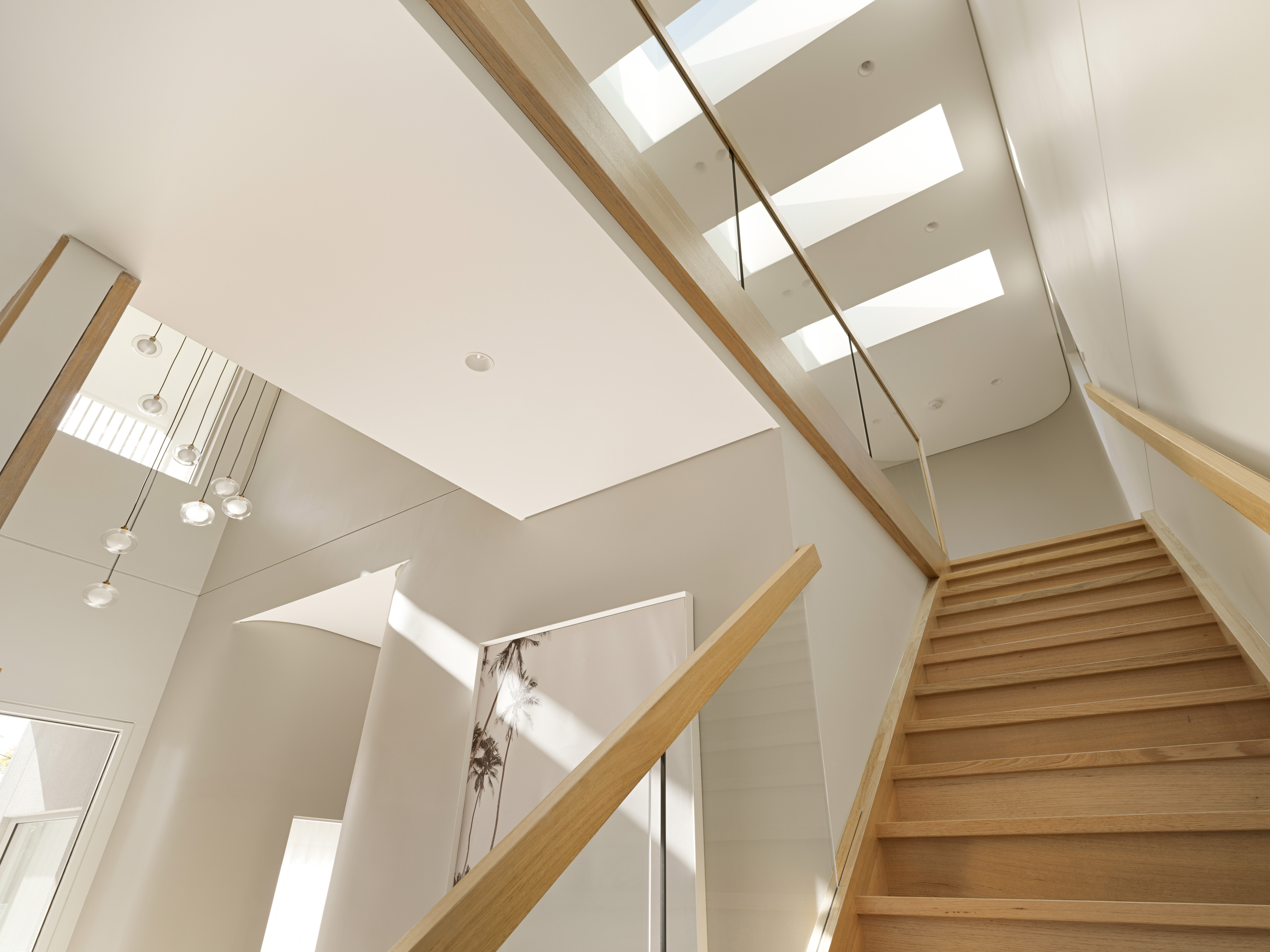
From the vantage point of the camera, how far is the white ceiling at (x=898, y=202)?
295cm

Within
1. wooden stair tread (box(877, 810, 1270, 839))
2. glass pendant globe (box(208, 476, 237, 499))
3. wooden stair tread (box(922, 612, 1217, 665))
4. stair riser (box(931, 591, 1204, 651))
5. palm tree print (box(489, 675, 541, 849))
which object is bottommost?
wooden stair tread (box(877, 810, 1270, 839))

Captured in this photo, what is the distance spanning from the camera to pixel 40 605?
484 cm

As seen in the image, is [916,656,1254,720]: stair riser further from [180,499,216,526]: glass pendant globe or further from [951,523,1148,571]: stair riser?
[180,499,216,526]: glass pendant globe

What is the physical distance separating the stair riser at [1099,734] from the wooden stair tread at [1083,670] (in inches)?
10.3

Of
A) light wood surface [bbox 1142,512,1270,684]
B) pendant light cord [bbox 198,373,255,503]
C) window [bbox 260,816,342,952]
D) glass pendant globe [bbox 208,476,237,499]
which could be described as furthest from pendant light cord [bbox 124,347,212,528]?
light wood surface [bbox 1142,512,1270,684]

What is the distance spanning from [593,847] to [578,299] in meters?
1.62

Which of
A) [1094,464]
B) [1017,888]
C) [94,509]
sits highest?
[1094,464]

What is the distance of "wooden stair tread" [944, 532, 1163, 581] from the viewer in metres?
3.68

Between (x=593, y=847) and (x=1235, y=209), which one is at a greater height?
(x=1235, y=209)

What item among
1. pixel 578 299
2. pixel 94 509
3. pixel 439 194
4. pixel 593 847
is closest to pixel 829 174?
pixel 578 299

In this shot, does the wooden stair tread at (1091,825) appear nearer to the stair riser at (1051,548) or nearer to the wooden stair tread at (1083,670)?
the wooden stair tread at (1083,670)

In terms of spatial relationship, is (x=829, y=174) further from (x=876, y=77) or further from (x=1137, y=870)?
(x=1137, y=870)

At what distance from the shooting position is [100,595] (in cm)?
384

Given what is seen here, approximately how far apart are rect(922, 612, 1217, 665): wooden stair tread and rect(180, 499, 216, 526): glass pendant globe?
3.37 metres
